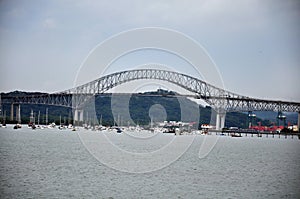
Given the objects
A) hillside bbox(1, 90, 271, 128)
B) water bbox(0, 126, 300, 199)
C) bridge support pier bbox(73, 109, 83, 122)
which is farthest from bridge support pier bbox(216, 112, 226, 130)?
water bbox(0, 126, 300, 199)

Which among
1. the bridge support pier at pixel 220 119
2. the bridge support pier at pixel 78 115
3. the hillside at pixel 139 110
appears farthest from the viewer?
the hillside at pixel 139 110

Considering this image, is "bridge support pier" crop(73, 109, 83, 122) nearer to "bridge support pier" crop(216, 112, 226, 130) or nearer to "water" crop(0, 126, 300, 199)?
"bridge support pier" crop(216, 112, 226, 130)

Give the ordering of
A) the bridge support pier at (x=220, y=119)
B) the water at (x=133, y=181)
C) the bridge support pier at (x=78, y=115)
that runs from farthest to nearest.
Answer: the bridge support pier at (x=220, y=119), the bridge support pier at (x=78, y=115), the water at (x=133, y=181)

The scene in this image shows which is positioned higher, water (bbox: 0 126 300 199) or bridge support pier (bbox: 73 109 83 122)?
bridge support pier (bbox: 73 109 83 122)

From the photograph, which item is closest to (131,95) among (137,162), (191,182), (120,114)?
(120,114)

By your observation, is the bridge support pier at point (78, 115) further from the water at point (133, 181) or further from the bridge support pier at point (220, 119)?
the water at point (133, 181)

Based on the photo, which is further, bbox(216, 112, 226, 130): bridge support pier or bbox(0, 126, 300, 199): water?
bbox(216, 112, 226, 130): bridge support pier

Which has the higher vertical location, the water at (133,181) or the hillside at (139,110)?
the hillside at (139,110)

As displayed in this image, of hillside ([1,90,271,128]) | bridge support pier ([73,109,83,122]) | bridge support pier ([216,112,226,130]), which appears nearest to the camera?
bridge support pier ([73,109,83,122])

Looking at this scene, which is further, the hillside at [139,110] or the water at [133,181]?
the hillside at [139,110]

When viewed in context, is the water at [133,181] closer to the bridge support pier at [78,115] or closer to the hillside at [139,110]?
the bridge support pier at [78,115]

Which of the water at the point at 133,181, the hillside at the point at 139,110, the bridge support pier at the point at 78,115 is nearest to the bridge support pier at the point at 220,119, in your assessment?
the hillside at the point at 139,110
